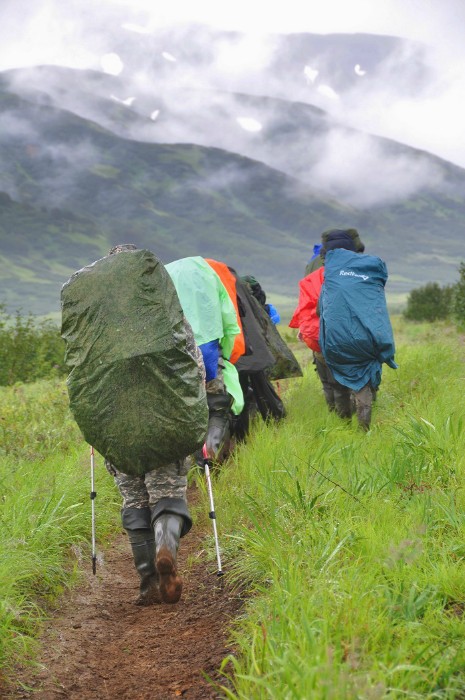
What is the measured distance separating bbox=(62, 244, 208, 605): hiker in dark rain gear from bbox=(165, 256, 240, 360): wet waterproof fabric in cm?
186

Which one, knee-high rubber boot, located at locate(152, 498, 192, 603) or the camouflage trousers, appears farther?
the camouflage trousers

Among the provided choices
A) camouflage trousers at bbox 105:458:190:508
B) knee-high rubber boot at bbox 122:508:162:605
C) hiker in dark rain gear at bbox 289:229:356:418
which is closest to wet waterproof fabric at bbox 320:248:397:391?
hiker in dark rain gear at bbox 289:229:356:418

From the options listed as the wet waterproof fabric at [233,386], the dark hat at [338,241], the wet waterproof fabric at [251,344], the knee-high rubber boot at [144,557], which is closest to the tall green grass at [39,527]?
the knee-high rubber boot at [144,557]

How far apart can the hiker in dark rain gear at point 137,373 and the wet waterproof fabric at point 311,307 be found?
3769mm

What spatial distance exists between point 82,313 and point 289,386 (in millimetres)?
7559

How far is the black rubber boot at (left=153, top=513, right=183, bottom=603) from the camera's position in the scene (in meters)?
3.97

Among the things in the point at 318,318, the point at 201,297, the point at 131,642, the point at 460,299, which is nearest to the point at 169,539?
the point at 131,642

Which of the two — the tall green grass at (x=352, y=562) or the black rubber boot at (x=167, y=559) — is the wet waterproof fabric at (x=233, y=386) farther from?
the black rubber boot at (x=167, y=559)

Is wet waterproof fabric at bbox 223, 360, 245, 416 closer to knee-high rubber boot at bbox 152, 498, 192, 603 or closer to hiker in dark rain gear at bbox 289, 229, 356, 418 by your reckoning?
hiker in dark rain gear at bbox 289, 229, 356, 418

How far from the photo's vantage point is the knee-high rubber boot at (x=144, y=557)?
4.28m

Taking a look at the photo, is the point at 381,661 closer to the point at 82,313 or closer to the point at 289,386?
the point at 82,313

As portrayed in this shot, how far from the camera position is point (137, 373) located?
3973 millimetres

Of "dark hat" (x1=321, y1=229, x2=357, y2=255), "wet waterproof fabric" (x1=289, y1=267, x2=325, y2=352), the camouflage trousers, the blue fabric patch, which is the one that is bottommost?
the camouflage trousers

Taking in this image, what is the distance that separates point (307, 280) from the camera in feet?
25.8
